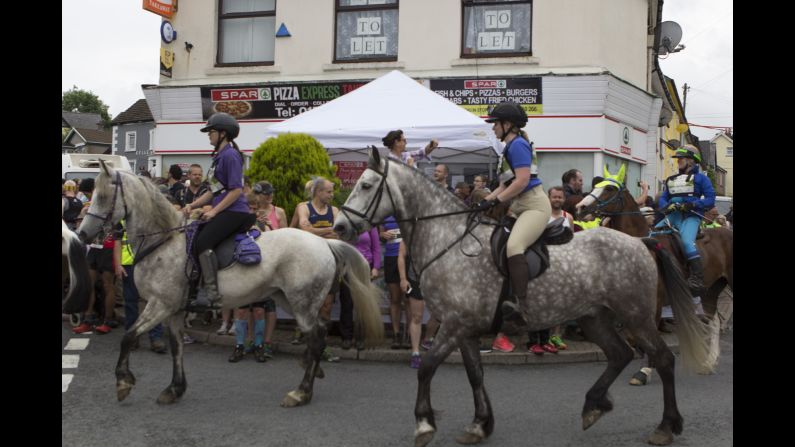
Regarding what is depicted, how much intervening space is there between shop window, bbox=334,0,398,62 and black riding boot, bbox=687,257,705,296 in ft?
35.2

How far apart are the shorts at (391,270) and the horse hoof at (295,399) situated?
2.63 meters

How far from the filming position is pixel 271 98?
18469 mm

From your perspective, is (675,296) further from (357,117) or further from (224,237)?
(357,117)

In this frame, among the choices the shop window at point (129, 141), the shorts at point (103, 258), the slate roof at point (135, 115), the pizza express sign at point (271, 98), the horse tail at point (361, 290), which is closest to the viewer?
the horse tail at point (361, 290)

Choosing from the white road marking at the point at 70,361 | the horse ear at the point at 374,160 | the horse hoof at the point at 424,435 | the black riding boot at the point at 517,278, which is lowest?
the white road marking at the point at 70,361

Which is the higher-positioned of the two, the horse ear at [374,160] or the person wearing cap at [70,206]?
the horse ear at [374,160]

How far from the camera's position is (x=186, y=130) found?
766 inches

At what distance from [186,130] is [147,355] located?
1155cm

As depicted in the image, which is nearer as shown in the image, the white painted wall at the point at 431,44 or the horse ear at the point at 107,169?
the horse ear at the point at 107,169

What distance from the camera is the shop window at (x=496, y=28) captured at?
17.2 metres

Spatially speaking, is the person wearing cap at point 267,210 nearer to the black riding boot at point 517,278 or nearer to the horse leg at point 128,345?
the horse leg at point 128,345

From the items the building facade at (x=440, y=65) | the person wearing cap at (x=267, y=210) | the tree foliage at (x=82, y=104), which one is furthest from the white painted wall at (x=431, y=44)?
the tree foliage at (x=82, y=104)
